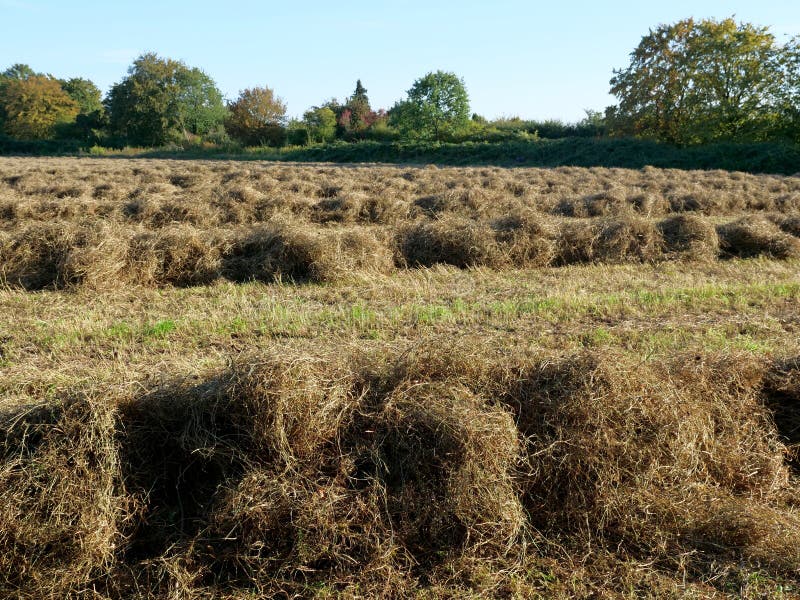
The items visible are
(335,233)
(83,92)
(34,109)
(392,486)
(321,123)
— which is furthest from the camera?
(83,92)

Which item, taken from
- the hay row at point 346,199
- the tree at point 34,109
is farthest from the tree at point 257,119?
the hay row at point 346,199

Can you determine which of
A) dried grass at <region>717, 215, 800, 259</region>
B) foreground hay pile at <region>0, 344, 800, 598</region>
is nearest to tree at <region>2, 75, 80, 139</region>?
dried grass at <region>717, 215, 800, 259</region>

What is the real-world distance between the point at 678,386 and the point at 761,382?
756mm

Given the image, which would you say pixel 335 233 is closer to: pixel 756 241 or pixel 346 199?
pixel 346 199

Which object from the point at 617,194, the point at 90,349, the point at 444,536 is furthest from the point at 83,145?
the point at 444,536

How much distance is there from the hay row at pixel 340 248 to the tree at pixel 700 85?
3033 centimetres

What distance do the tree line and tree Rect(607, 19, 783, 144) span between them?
0.21 feet

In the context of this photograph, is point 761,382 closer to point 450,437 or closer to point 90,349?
point 450,437

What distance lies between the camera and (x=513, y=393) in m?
3.76

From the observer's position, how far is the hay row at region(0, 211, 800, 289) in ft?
25.3

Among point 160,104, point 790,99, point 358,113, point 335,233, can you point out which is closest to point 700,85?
point 790,99

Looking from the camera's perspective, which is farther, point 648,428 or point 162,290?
point 162,290

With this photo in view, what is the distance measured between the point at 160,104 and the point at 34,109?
62.8 ft

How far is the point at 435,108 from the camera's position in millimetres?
50406
